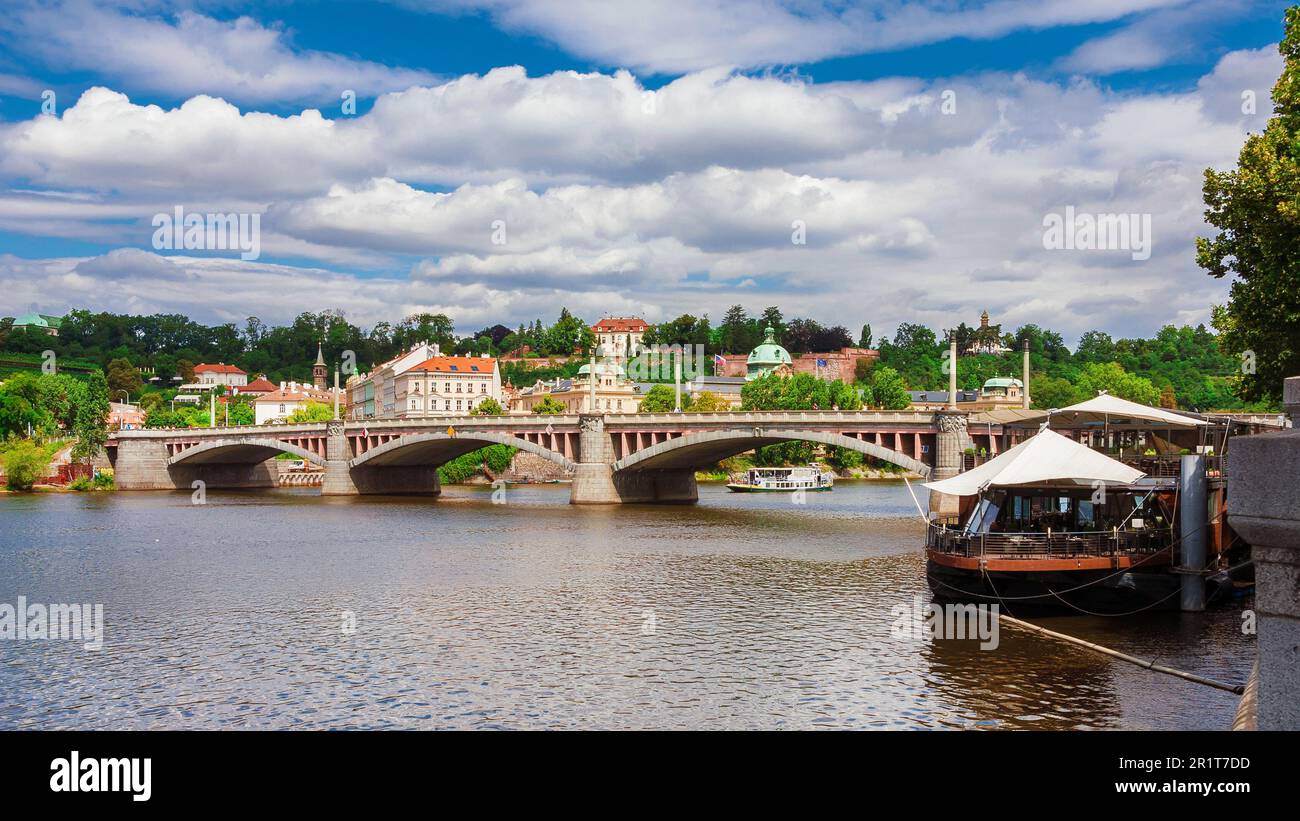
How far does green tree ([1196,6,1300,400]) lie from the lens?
112ft

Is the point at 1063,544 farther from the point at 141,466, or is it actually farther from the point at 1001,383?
the point at 1001,383

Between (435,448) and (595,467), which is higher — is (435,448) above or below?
above

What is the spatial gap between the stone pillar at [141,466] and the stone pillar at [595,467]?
54.4 meters

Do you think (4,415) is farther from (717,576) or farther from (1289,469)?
(1289,469)

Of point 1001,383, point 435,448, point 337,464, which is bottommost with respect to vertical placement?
point 337,464

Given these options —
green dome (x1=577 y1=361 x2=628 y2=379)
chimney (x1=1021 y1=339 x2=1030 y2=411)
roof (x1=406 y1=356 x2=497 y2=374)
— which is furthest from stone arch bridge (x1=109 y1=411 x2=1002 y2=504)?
green dome (x1=577 y1=361 x2=628 y2=379)

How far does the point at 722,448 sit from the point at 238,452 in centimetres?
5804

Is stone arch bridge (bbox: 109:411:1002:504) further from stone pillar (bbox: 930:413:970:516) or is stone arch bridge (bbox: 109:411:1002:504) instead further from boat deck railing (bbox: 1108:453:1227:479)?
boat deck railing (bbox: 1108:453:1227:479)

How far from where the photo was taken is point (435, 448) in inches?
3885

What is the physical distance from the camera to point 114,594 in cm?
3750

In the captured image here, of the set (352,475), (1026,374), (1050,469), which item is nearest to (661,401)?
(352,475)

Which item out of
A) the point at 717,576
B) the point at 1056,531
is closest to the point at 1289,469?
the point at 1056,531

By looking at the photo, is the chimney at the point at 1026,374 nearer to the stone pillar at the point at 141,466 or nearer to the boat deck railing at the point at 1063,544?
the boat deck railing at the point at 1063,544
